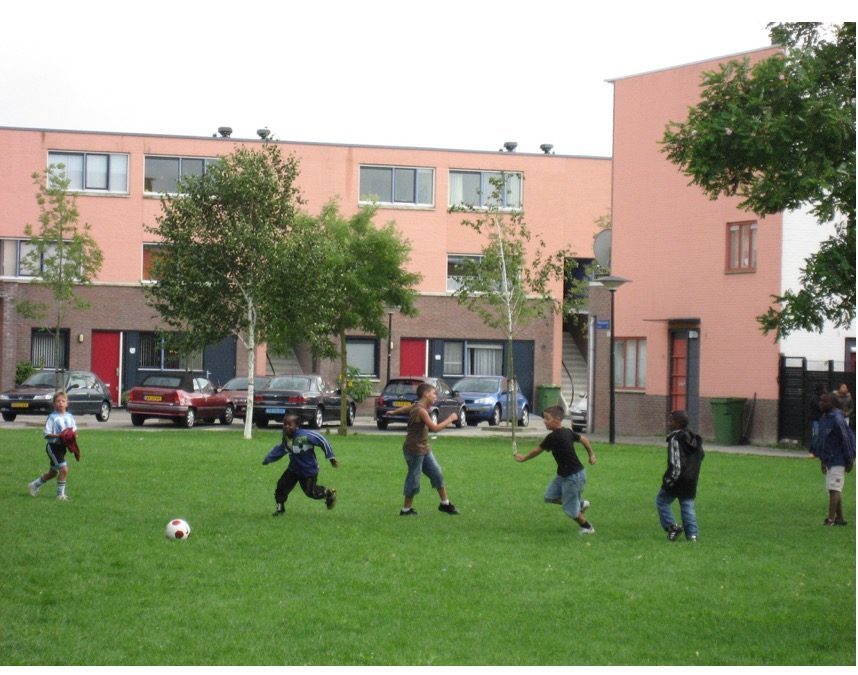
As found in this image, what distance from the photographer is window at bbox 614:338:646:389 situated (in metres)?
40.8

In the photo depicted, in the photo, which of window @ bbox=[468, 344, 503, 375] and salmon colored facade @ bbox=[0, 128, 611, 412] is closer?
salmon colored facade @ bbox=[0, 128, 611, 412]

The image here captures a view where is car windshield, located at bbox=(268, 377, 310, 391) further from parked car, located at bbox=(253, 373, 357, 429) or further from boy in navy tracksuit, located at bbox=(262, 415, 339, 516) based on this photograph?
boy in navy tracksuit, located at bbox=(262, 415, 339, 516)

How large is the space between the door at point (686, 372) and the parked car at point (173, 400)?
13249mm

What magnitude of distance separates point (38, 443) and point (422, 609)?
19959 millimetres

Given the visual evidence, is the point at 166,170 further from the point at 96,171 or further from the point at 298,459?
the point at 298,459

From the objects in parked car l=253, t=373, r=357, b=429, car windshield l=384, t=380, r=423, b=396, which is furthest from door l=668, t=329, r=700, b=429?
parked car l=253, t=373, r=357, b=429

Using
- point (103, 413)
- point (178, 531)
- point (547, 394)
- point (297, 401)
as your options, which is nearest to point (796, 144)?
point (178, 531)

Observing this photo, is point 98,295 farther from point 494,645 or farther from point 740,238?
point 494,645

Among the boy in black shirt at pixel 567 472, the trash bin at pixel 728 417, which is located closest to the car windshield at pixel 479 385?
the trash bin at pixel 728 417

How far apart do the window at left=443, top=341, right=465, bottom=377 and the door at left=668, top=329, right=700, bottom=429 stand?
61.8ft

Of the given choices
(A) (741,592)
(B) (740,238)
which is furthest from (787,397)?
(A) (741,592)

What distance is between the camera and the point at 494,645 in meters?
9.34

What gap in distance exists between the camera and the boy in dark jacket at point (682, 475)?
15227mm

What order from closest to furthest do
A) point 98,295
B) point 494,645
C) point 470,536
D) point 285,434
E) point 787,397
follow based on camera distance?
point 494,645 → point 470,536 → point 285,434 → point 787,397 → point 98,295
